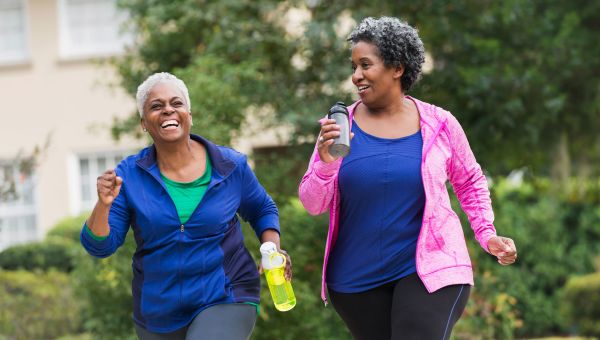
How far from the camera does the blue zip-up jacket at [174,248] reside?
4895 mm

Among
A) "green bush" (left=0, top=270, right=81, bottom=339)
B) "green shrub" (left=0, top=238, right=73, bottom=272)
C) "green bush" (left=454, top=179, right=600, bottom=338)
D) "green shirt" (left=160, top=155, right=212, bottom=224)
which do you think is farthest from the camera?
"green shrub" (left=0, top=238, right=73, bottom=272)

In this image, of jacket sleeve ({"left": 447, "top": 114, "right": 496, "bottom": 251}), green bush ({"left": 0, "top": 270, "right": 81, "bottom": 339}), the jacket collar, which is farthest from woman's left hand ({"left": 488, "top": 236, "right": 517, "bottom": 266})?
green bush ({"left": 0, "top": 270, "right": 81, "bottom": 339})

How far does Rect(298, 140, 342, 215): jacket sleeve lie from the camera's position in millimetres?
4926

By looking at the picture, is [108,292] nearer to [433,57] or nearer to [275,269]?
[433,57]

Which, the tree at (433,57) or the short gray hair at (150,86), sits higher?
the short gray hair at (150,86)

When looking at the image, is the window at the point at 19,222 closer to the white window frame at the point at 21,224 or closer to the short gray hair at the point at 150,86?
the white window frame at the point at 21,224

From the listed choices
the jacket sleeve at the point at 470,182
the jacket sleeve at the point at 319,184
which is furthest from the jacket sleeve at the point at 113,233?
the jacket sleeve at the point at 470,182

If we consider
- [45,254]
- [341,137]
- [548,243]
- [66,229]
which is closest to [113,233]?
[341,137]

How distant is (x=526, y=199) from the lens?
52.3 feet

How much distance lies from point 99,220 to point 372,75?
52.6 inches

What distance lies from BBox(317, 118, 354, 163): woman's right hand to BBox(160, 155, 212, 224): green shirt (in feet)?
1.82

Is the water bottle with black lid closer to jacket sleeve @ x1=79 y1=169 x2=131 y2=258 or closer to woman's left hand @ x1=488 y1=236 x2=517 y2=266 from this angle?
woman's left hand @ x1=488 y1=236 x2=517 y2=266

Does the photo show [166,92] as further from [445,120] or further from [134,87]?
[134,87]

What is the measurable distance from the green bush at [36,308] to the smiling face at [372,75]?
22.6 ft
